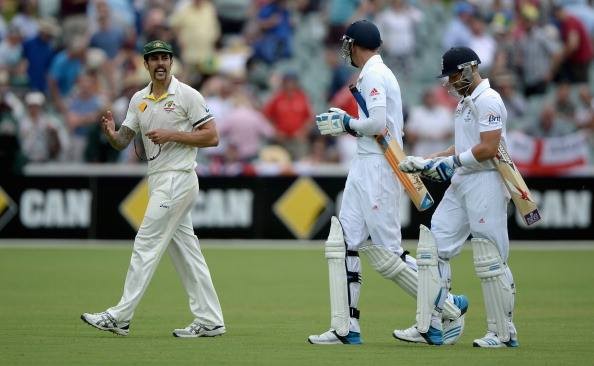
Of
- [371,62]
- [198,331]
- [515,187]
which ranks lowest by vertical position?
[198,331]

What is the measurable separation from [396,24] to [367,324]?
40.6 feet

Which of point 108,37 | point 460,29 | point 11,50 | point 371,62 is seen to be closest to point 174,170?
point 371,62

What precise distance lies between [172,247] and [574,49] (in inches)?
595

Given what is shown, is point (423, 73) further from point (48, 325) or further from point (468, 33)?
point (48, 325)

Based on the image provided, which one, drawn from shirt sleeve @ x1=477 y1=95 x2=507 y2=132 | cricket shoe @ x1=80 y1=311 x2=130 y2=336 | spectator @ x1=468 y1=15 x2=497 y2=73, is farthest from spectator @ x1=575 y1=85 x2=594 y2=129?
cricket shoe @ x1=80 y1=311 x2=130 y2=336

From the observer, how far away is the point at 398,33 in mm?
23109

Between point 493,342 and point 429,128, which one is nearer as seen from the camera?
point 493,342

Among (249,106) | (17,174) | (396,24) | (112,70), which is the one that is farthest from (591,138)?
(17,174)

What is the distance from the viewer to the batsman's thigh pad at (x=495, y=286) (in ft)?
31.4

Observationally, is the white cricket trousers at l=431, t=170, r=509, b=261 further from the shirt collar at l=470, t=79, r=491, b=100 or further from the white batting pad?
the white batting pad

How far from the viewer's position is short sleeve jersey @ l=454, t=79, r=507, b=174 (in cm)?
947

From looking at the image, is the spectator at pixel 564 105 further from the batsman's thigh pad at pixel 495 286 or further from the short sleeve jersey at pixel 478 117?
the batsman's thigh pad at pixel 495 286

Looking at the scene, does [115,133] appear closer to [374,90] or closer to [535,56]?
[374,90]

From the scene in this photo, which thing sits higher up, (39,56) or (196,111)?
(39,56)
